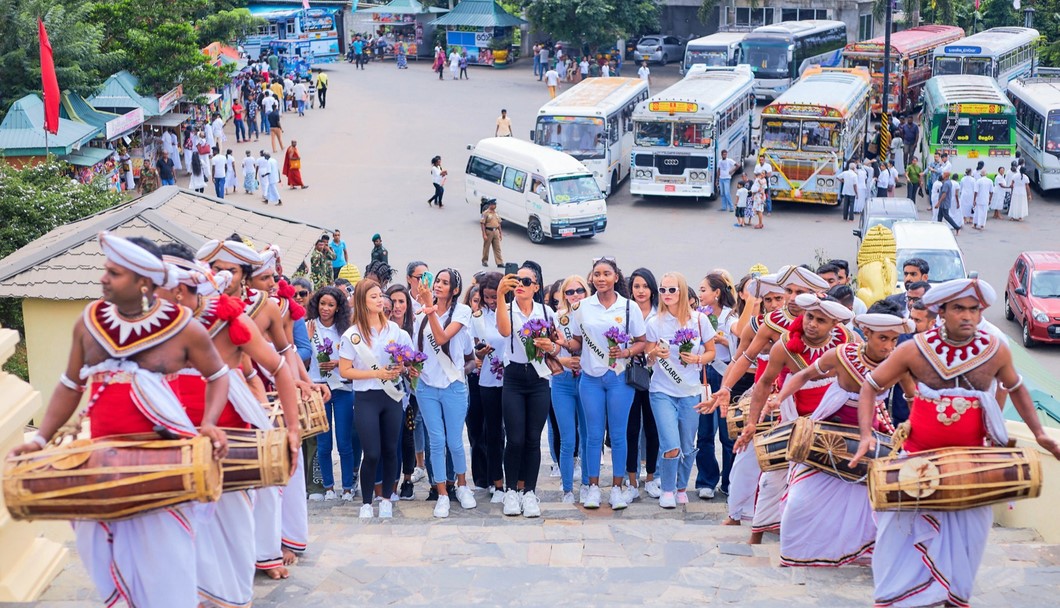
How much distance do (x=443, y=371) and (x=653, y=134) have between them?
1901 cm

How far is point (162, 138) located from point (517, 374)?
75.7 feet

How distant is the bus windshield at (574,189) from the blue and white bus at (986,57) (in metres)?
16.6

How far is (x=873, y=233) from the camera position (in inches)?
695

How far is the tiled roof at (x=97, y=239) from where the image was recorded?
1102cm

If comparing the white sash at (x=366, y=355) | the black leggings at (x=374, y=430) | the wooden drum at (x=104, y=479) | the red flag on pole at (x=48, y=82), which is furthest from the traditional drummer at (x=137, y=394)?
the red flag on pole at (x=48, y=82)

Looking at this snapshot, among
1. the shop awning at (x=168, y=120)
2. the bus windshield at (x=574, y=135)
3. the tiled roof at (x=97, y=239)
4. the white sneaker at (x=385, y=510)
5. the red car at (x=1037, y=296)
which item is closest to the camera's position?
the white sneaker at (x=385, y=510)

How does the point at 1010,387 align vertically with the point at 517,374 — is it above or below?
above

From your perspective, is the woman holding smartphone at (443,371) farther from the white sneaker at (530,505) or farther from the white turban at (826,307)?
the white turban at (826,307)

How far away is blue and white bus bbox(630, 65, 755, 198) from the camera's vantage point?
89.4 ft

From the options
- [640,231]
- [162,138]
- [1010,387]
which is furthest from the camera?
[162,138]

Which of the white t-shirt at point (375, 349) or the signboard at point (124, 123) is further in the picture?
the signboard at point (124, 123)

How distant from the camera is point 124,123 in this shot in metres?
26.3

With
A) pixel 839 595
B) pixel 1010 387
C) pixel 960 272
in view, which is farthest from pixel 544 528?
pixel 960 272

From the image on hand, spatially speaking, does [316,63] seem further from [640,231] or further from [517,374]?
[517,374]
